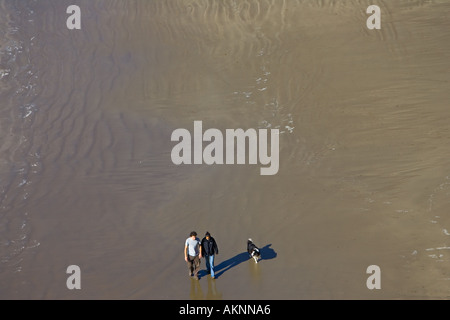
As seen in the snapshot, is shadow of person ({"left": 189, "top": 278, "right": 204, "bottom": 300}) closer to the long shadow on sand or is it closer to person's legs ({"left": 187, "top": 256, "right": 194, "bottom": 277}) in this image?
person's legs ({"left": 187, "top": 256, "right": 194, "bottom": 277})

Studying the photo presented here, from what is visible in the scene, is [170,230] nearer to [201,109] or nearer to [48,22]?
[201,109]

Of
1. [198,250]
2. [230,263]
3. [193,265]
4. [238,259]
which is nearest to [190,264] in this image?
[193,265]

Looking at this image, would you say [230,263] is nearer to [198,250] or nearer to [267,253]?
[267,253]

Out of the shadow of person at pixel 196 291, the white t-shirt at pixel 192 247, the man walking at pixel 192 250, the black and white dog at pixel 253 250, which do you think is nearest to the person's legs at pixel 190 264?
the man walking at pixel 192 250

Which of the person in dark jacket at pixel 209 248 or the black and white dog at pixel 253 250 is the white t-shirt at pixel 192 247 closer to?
the person in dark jacket at pixel 209 248
